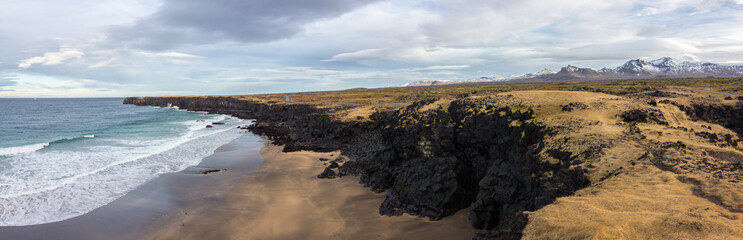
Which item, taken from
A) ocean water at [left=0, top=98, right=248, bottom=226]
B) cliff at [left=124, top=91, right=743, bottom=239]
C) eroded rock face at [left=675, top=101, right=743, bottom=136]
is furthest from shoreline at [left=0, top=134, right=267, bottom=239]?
eroded rock face at [left=675, top=101, right=743, bottom=136]

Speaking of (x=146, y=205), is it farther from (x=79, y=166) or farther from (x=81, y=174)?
(x=79, y=166)

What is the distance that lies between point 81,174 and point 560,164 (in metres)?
35.4

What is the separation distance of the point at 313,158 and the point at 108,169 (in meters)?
18.3

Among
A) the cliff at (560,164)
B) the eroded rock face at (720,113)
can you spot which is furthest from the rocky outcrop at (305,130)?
the eroded rock face at (720,113)

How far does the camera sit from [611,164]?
1125cm

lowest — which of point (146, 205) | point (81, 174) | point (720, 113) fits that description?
point (146, 205)

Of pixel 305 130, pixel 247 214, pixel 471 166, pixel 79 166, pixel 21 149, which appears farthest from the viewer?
pixel 305 130

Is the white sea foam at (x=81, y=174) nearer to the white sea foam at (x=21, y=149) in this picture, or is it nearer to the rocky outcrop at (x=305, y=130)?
the white sea foam at (x=21, y=149)

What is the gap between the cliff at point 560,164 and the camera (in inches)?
325

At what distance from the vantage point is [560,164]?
40.7ft

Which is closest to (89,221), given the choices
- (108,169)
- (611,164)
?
(108,169)

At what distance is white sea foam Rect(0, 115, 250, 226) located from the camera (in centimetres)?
1975

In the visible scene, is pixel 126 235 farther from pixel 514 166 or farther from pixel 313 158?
pixel 514 166

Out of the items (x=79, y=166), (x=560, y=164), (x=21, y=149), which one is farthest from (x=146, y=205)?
(x=21, y=149)
